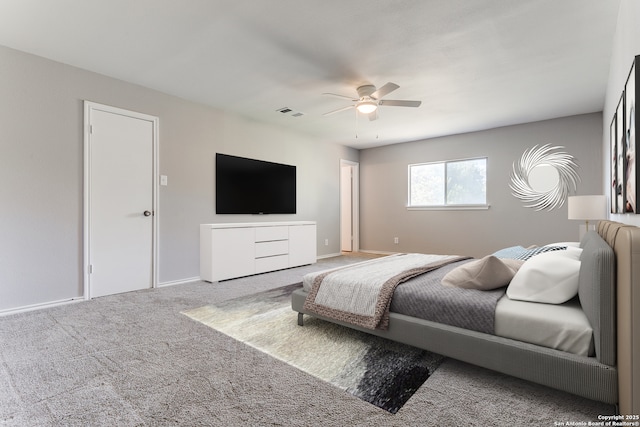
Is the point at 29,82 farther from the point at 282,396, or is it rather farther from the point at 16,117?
the point at 282,396

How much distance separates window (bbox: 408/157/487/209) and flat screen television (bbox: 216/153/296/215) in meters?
2.63

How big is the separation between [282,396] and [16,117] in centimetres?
350

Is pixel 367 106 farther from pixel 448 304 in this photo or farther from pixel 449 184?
pixel 449 184

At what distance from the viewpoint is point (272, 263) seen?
4855 mm

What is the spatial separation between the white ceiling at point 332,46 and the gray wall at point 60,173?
21 cm

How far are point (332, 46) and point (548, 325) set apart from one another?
103 inches

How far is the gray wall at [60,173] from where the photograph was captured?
2.87m

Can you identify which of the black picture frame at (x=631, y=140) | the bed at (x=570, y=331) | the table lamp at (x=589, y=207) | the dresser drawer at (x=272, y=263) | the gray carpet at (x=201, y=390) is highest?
the black picture frame at (x=631, y=140)

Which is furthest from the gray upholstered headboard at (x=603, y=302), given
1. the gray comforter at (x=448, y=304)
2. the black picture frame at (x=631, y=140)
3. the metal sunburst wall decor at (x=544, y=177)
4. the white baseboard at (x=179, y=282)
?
the metal sunburst wall decor at (x=544, y=177)

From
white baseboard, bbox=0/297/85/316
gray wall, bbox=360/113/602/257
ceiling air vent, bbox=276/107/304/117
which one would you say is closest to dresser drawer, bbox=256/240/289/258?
ceiling air vent, bbox=276/107/304/117

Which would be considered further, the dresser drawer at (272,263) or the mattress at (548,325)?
the dresser drawer at (272,263)

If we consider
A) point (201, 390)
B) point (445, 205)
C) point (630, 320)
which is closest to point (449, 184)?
point (445, 205)

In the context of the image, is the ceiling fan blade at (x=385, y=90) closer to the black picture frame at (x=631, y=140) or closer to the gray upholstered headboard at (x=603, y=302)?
the black picture frame at (x=631, y=140)

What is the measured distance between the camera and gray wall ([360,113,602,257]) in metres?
4.73
